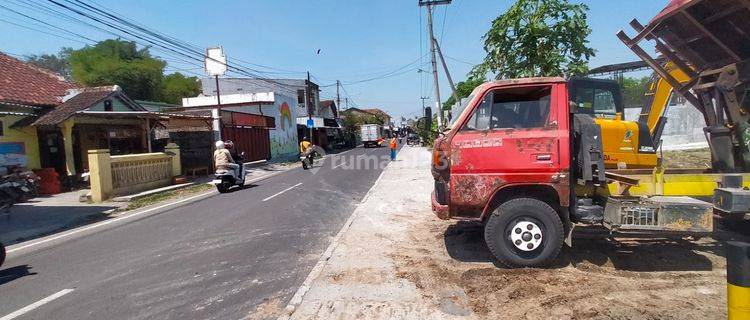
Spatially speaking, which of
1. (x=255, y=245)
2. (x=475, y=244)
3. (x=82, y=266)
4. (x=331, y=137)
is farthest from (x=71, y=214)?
(x=331, y=137)

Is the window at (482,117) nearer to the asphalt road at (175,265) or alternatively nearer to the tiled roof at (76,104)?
the asphalt road at (175,265)

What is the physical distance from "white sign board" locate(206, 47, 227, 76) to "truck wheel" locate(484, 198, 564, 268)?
2239 centimetres

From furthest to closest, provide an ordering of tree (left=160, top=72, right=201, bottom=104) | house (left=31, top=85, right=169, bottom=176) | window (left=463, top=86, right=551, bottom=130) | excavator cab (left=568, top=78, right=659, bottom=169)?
tree (left=160, top=72, right=201, bottom=104) < house (left=31, top=85, right=169, bottom=176) < excavator cab (left=568, top=78, right=659, bottom=169) < window (left=463, top=86, right=551, bottom=130)

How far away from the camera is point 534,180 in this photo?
535 cm

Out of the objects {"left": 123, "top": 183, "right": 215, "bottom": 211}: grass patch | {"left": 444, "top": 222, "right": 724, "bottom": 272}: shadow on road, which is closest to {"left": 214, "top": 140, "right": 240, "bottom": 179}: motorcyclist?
{"left": 123, "top": 183, "right": 215, "bottom": 211}: grass patch

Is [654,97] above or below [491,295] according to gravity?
above

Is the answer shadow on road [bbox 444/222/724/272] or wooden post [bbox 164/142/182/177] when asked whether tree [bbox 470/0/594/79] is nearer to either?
shadow on road [bbox 444/222/724/272]

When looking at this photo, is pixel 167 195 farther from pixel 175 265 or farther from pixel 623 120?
pixel 623 120

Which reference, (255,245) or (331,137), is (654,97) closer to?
(255,245)

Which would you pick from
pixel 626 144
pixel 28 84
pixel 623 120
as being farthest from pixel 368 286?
pixel 28 84

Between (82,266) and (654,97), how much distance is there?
954 cm

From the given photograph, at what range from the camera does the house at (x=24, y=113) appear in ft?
49.9

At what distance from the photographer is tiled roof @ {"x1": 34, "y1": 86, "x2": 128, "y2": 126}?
1570 cm

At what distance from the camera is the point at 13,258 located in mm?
7480
